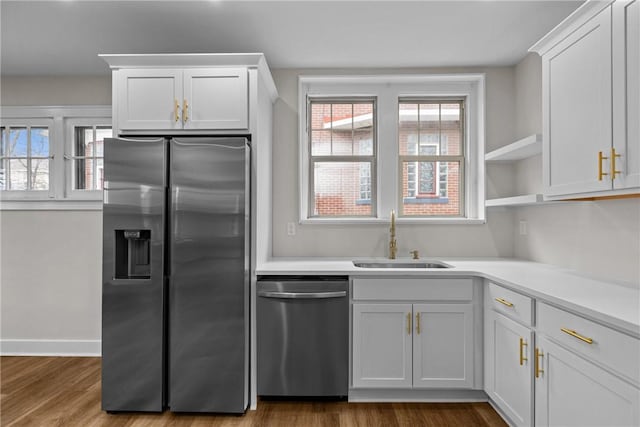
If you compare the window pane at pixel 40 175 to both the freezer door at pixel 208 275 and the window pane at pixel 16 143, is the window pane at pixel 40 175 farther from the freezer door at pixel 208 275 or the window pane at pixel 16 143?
the freezer door at pixel 208 275

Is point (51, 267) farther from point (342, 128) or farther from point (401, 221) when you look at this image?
point (401, 221)

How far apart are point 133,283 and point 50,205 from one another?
176 cm

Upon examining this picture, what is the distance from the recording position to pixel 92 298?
3498 mm

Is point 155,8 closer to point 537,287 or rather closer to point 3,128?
point 3,128

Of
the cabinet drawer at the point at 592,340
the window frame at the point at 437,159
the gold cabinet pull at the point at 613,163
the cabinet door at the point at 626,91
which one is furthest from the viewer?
the window frame at the point at 437,159

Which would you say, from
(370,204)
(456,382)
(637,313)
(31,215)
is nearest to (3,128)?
(31,215)

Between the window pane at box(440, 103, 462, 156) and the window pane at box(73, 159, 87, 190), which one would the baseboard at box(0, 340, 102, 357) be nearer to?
the window pane at box(73, 159, 87, 190)

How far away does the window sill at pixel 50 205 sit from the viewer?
3.50 m

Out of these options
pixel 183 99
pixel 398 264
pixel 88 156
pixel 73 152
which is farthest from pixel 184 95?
pixel 398 264

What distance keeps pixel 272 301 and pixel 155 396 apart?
3.03ft

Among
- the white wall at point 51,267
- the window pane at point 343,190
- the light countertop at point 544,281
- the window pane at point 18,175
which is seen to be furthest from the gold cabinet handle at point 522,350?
the window pane at point 18,175

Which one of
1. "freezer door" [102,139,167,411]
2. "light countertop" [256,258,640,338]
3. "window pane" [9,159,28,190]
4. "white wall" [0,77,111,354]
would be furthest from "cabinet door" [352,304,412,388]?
"window pane" [9,159,28,190]

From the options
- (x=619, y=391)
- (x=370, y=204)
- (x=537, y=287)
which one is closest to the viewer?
(x=619, y=391)

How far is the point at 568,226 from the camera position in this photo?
8.57 feet
